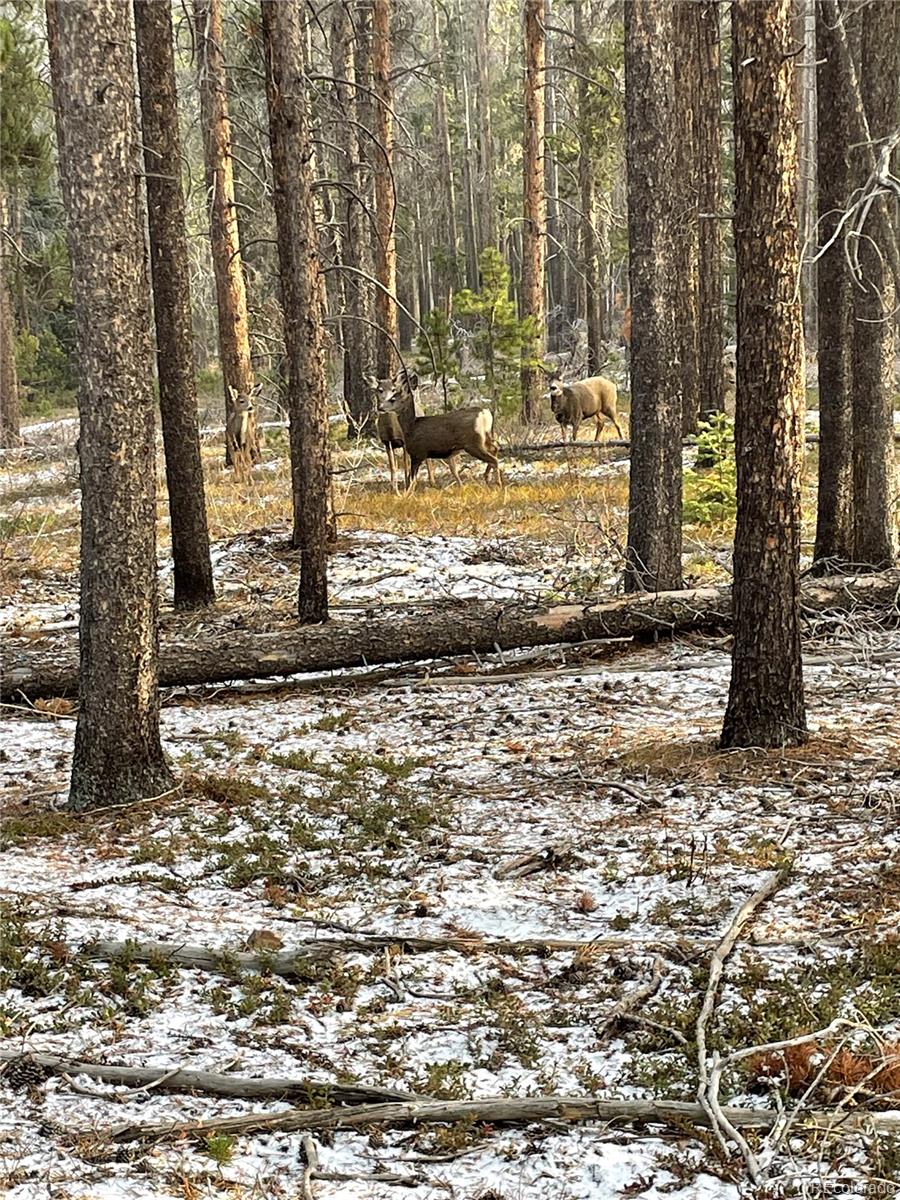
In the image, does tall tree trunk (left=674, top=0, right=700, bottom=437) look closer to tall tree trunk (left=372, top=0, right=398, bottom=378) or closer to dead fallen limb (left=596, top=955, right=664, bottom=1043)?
tall tree trunk (left=372, top=0, right=398, bottom=378)

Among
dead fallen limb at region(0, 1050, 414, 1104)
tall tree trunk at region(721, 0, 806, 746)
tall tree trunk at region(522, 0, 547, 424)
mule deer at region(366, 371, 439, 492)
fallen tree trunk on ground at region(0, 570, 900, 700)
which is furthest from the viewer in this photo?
tall tree trunk at region(522, 0, 547, 424)

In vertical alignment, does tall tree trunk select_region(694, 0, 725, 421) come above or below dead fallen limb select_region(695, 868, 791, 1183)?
above

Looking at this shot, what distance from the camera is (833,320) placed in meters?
10.7

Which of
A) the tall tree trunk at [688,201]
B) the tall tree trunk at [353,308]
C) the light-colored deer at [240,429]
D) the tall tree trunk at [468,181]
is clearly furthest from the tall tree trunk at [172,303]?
the tall tree trunk at [468,181]

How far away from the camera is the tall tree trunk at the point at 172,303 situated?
10758 millimetres

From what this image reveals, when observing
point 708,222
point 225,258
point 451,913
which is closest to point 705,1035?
point 451,913

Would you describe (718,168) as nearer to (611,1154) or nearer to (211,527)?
(211,527)

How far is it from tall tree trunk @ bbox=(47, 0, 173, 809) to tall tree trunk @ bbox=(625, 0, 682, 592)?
470cm

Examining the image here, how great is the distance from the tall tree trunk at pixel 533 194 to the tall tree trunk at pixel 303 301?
12.3 metres

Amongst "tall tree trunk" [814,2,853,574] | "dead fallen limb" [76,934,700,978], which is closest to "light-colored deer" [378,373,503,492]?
"tall tree trunk" [814,2,853,574]

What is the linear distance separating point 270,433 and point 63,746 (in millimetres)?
20380

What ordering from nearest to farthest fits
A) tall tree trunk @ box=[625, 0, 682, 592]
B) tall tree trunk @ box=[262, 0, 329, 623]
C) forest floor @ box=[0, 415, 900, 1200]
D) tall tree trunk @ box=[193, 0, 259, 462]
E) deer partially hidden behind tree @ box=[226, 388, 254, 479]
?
forest floor @ box=[0, 415, 900, 1200] → tall tree trunk @ box=[625, 0, 682, 592] → tall tree trunk @ box=[262, 0, 329, 623] → tall tree trunk @ box=[193, 0, 259, 462] → deer partially hidden behind tree @ box=[226, 388, 254, 479]

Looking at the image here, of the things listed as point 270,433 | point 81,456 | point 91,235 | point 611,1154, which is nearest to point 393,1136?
point 611,1154

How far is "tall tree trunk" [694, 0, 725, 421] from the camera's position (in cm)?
1747
